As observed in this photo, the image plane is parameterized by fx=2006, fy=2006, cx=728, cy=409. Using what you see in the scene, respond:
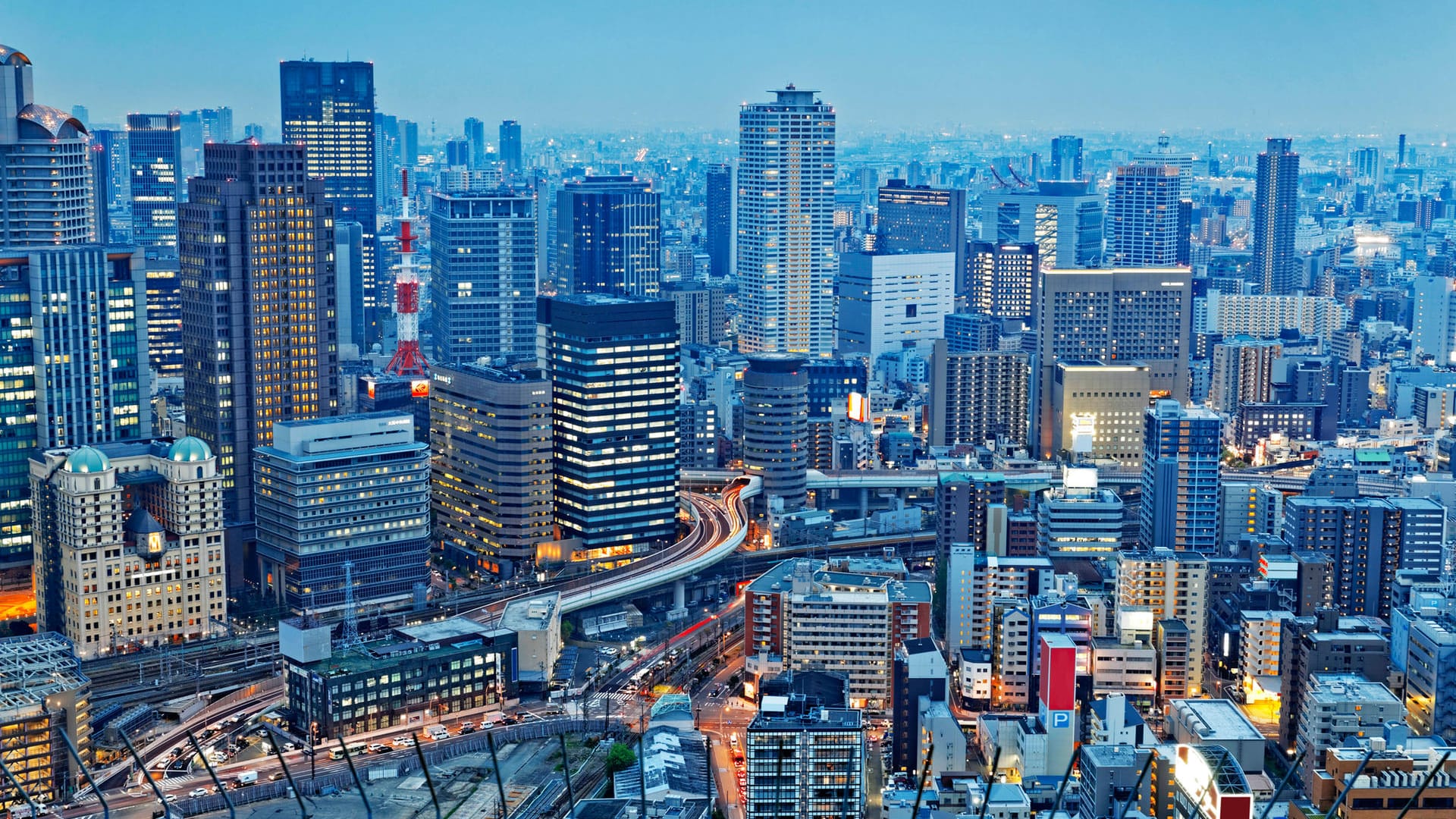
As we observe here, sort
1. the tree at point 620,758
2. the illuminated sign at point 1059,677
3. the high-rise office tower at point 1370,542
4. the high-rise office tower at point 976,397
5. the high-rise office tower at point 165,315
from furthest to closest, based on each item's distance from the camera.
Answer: the high-rise office tower at point 165,315, the high-rise office tower at point 976,397, the high-rise office tower at point 1370,542, the illuminated sign at point 1059,677, the tree at point 620,758

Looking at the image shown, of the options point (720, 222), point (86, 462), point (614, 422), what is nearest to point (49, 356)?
point (86, 462)

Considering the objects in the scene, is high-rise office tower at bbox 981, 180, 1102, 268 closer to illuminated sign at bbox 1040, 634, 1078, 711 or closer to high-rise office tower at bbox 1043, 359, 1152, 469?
high-rise office tower at bbox 1043, 359, 1152, 469

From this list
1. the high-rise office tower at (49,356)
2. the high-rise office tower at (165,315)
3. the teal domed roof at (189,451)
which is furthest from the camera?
the high-rise office tower at (165,315)

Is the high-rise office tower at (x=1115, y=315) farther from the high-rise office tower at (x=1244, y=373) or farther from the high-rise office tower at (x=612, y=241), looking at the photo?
the high-rise office tower at (x=612, y=241)

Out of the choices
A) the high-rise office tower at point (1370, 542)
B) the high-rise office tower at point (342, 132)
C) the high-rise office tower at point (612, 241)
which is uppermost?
the high-rise office tower at point (342, 132)

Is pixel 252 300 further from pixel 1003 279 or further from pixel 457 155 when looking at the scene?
pixel 457 155

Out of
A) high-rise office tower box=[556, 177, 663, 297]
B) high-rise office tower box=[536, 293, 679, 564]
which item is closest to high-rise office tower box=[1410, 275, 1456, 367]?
high-rise office tower box=[556, 177, 663, 297]

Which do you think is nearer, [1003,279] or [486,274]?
[486,274]

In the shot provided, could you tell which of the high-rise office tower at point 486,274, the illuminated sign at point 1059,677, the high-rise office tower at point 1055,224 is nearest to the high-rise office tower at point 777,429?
the illuminated sign at point 1059,677
